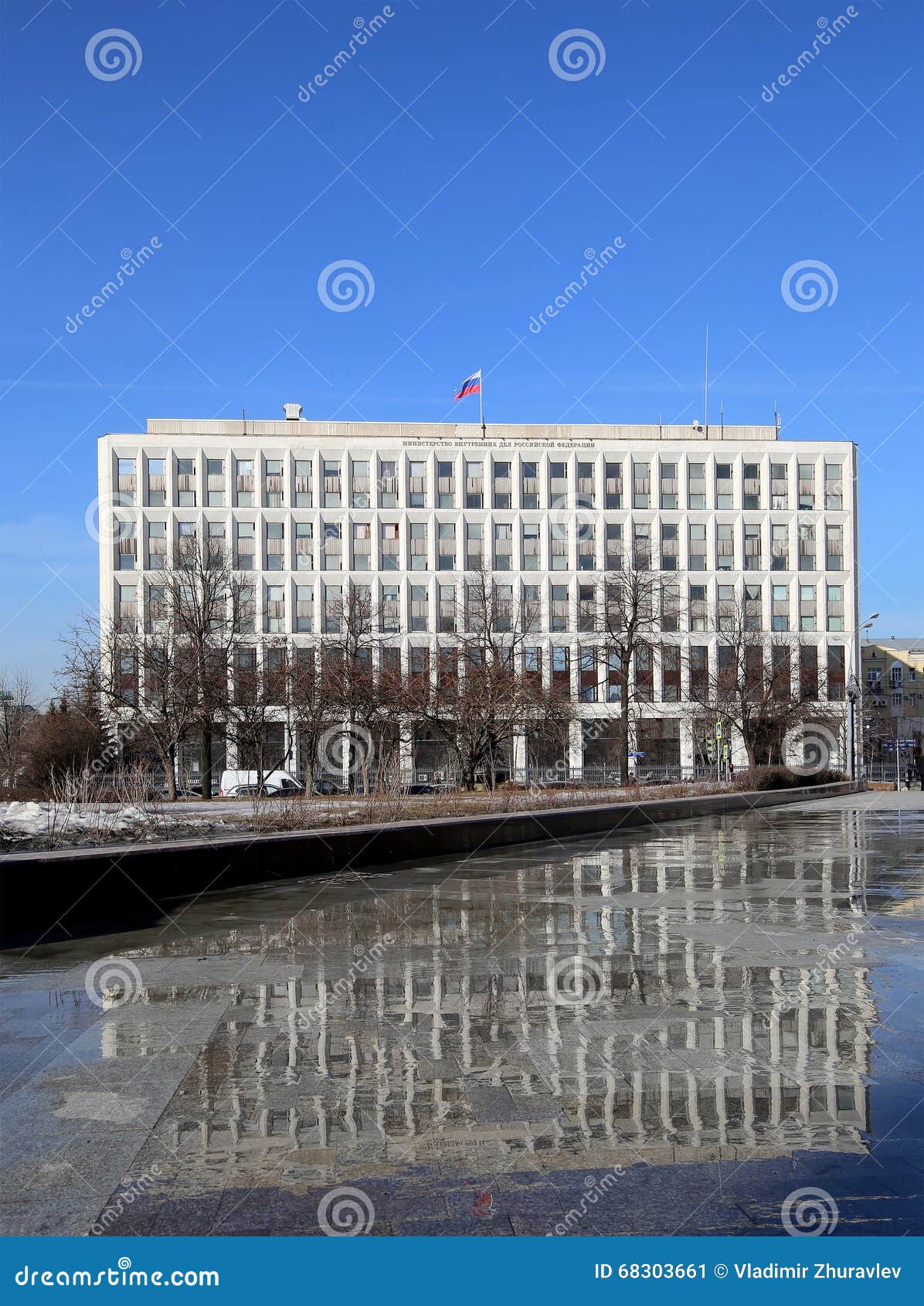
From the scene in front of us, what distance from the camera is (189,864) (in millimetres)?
15750

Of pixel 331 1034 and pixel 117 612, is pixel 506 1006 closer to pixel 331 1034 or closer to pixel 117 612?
pixel 331 1034

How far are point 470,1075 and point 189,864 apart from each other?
31.5 ft

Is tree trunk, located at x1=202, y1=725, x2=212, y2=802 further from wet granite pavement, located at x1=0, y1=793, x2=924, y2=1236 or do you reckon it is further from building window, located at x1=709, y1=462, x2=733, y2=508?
building window, located at x1=709, y1=462, x2=733, y2=508

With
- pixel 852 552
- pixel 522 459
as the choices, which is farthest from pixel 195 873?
pixel 852 552

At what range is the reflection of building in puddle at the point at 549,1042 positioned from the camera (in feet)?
18.8

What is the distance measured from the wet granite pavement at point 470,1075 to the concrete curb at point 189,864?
107 centimetres

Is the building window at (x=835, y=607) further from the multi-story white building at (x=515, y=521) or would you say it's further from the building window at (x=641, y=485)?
the building window at (x=641, y=485)

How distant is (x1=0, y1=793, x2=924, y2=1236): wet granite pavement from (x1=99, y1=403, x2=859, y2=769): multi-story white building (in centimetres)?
7040

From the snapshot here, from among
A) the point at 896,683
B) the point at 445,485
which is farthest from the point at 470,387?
the point at 896,683

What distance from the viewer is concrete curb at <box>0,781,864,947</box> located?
42.9 feet

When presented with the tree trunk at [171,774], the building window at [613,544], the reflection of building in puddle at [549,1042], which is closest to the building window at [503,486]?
the building window at [613,544]

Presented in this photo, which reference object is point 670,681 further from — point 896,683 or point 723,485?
point 896,683

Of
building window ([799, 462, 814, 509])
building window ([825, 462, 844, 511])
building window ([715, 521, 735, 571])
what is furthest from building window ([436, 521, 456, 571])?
building window ([825, 462, 844, 511])

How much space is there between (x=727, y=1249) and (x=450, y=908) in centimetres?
1009
